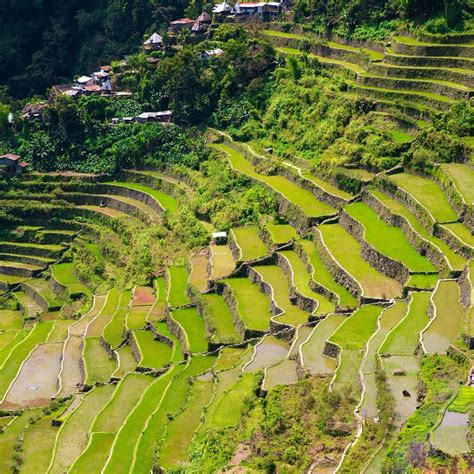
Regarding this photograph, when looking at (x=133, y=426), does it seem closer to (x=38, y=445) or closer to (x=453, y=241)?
(x=38, y=445)

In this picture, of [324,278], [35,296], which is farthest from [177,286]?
[35,296]

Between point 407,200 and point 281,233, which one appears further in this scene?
point 281,233

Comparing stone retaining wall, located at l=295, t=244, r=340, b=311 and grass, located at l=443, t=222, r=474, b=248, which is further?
stone retaining wall, located at l=295, t=244, r=340, b=311

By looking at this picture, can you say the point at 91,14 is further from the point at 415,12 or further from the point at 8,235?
the point at 415,12

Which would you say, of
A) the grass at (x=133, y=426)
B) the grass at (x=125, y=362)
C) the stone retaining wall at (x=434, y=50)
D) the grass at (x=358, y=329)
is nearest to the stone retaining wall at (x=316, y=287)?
the grass at (x=358, y=329)

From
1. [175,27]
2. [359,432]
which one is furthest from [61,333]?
[175,27]

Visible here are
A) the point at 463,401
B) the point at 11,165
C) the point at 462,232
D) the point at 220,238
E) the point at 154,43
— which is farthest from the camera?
the point at 154,43

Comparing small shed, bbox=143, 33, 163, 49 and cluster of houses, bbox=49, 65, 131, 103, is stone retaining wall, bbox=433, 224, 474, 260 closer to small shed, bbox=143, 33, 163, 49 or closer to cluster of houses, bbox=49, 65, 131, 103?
cluster of houses, bbox=49, 65, 131, 103

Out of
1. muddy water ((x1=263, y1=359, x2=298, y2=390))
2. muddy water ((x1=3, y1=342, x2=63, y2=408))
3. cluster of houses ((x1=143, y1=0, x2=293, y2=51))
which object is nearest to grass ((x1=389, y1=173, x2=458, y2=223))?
muddy water ((x1=263, y1=359, x2=298, y2=390))

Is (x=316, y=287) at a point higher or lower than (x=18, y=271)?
higher
